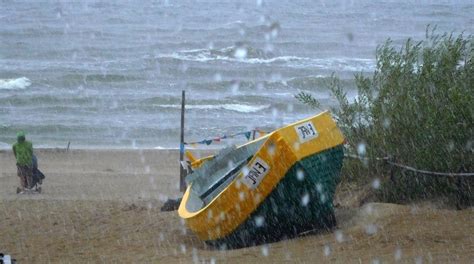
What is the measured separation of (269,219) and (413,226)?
1779mm

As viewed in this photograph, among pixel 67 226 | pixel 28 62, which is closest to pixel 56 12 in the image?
pixel 28 62

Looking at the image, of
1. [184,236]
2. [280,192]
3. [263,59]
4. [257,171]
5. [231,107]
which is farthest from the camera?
[263,59]

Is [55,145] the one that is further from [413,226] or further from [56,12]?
[56,12]

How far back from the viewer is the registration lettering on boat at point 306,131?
10727 millimetres

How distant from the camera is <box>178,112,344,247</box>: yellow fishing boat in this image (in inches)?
416

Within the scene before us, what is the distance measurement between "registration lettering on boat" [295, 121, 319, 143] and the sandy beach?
1.23 meters

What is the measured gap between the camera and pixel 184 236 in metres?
11.9

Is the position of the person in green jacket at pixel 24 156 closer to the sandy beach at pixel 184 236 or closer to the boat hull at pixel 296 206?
the sandy beach at pixel 184 236

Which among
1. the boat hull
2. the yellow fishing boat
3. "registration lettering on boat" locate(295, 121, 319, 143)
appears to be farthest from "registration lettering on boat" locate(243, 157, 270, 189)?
"registration lettering on boat" locate(295, 121, 319, 143)

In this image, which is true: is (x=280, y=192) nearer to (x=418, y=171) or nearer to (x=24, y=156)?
(x=418, y=171)

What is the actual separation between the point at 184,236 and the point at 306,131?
237 centimetres

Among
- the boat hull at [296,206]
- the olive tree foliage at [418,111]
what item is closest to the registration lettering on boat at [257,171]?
the boat hull at [296,206]

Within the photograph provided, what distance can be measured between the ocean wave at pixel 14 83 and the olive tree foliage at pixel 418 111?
96.0 feet

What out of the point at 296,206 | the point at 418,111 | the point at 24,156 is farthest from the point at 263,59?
the point at 296,206
